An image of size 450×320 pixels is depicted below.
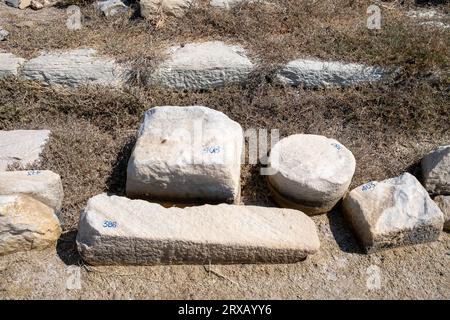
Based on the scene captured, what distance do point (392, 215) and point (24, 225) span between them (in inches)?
Result: 94.3

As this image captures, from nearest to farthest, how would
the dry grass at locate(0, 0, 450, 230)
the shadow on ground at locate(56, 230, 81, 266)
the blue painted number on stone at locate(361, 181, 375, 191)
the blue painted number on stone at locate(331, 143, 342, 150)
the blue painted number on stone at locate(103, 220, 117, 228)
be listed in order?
the blue painted number on stone at locate(103, 220, 117, 228) < the shadow on ground at locate(56, 230, 81, 266) < the blue painted number on stone at locate(361, 181, 375, 191) < the blue painted number on stone at locate(331, 143, 342, 150) < the dry grass at locate(0, 0, 450, 230)

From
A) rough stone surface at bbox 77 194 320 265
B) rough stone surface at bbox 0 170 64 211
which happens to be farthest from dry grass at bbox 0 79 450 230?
rough stone surface at bbox 77 194 320 265

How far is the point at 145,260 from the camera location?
310cm

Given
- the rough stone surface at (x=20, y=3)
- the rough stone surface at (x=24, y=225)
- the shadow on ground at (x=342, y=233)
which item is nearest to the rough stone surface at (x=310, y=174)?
the shadow on ground at (x=342, y=233)

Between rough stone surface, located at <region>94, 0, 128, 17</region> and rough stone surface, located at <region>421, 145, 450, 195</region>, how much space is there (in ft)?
10.7

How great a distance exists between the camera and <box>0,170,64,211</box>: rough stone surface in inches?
127

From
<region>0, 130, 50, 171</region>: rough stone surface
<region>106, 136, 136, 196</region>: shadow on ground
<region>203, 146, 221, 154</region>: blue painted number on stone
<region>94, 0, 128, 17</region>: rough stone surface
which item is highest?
<region>203, 146, 221, 154</region>: blue painted number on stone

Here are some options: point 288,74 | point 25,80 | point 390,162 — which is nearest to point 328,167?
point 390,162

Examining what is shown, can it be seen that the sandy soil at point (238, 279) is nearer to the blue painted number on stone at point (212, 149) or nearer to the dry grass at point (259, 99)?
the dry grass at point (259, 99)

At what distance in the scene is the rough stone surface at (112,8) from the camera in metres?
4.96

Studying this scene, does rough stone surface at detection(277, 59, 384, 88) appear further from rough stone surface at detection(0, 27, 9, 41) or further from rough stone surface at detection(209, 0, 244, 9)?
rough stone surface at detection(0, 27, 9, 41)

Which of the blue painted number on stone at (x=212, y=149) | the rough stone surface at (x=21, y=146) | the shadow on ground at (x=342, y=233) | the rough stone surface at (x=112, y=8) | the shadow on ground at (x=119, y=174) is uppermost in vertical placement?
the blue painted number on stone at (x=212, y=149)

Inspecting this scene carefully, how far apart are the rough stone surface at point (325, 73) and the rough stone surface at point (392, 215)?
124cm
